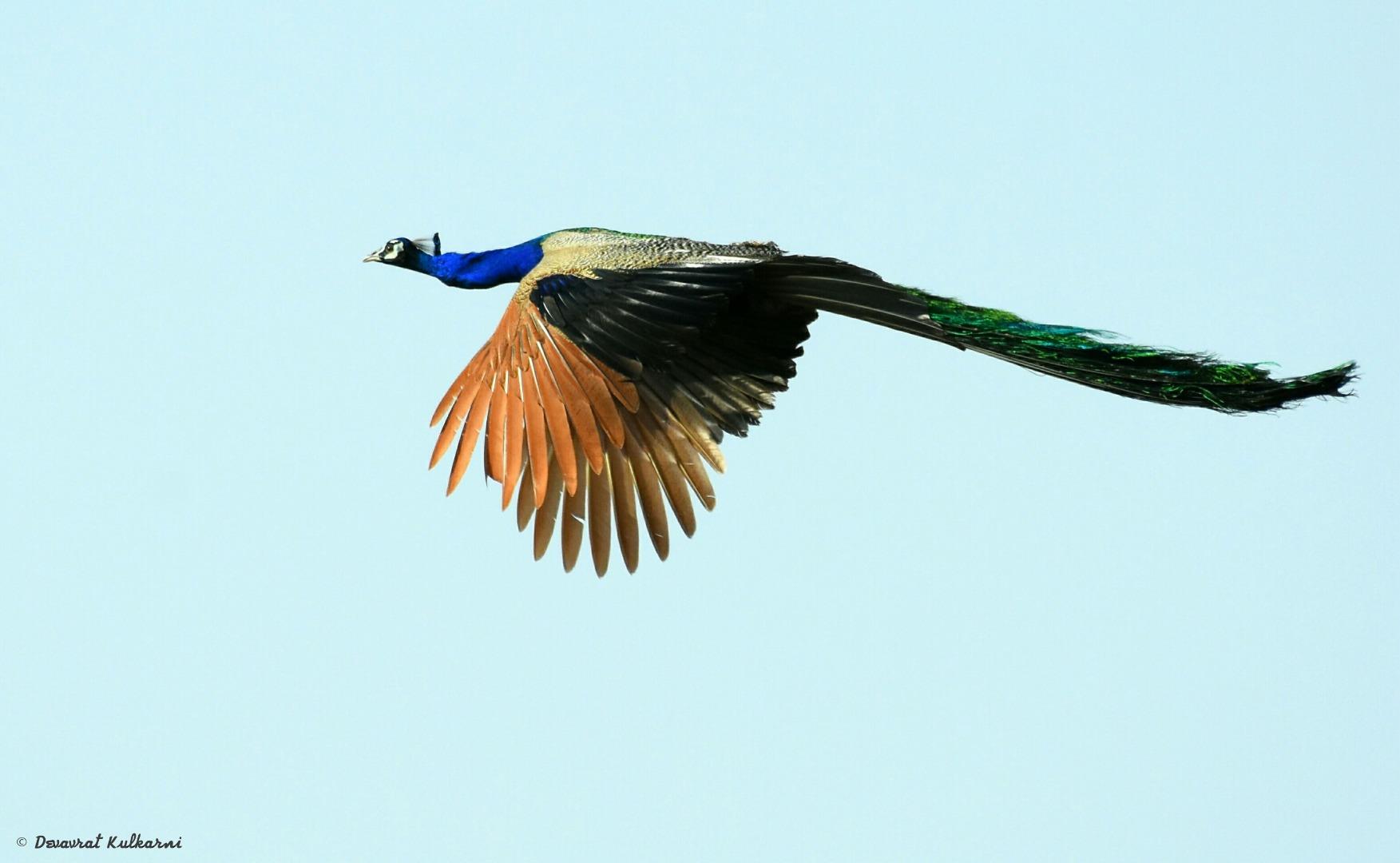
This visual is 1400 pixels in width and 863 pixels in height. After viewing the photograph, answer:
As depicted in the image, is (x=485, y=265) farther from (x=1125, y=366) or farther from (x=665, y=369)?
(x=1125, y=366)

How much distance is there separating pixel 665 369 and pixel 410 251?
2.77m

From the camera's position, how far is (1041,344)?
995 cm

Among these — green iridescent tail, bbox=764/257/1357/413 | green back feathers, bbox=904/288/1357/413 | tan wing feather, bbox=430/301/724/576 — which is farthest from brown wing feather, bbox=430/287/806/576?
green back feathers, bbox=904/288/1357/413

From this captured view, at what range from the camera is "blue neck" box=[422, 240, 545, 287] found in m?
11.3

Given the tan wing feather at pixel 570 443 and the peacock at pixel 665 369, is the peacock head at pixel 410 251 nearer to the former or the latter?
the peacock at pixel 665 369

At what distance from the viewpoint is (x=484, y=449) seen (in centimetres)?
918

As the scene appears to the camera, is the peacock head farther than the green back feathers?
Yes

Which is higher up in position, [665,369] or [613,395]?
[665,369]

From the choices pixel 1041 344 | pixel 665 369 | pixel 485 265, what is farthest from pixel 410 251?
pixel 1041 344

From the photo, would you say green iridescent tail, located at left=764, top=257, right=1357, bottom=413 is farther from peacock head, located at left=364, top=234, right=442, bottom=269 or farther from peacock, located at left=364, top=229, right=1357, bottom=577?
peacock head, located at left=364, top=234, right=442, bottom=269

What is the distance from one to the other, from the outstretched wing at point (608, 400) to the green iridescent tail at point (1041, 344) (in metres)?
0.43

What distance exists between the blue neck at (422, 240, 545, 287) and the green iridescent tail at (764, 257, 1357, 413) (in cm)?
201

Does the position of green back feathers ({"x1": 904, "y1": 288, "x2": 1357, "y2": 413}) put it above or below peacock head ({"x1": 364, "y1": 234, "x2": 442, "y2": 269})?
below

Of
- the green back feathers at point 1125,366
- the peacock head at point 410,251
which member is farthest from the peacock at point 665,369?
the peacock head at point 410,251
